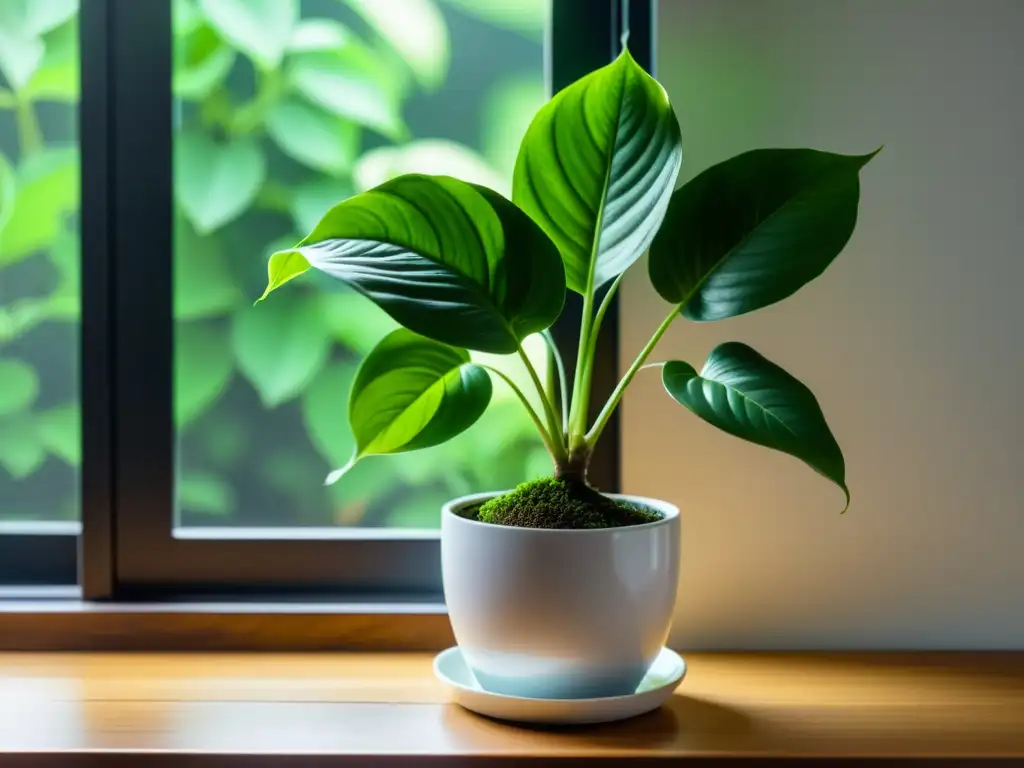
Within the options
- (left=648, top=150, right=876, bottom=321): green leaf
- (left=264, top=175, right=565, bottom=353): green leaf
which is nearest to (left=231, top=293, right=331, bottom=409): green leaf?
(left=264, top=175, right=565, bottom=353): green leaf

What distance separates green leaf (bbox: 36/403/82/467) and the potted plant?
471 mm

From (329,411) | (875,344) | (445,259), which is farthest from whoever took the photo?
(329,411)

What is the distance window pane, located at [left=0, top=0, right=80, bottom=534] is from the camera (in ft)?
3.68

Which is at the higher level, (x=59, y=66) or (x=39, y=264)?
(x=59, y=66)

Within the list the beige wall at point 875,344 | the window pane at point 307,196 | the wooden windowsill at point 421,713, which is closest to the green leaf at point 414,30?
the window pane at point 307,196

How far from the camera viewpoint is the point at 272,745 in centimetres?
79

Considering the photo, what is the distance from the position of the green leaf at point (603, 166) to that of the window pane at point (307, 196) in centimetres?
27

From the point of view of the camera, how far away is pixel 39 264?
45.0 inches

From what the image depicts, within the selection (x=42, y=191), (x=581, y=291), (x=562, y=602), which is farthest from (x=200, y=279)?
(x=562, y=602)

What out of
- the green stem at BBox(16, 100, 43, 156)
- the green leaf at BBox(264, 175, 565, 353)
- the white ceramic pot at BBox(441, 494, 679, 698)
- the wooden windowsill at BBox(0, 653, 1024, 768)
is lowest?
the wooden windowsill at BBox(0, 653, 1024, 768)

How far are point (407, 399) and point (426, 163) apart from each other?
0.36 m

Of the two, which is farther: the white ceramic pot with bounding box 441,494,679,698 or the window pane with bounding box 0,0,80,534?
the window pane with bounding box 0,0,80,534

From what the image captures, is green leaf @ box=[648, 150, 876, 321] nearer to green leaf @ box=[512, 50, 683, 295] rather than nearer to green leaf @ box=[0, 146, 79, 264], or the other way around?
green leaf @ box=[512, 50, 683, 295]

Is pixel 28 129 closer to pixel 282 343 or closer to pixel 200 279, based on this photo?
pixel 200 279
